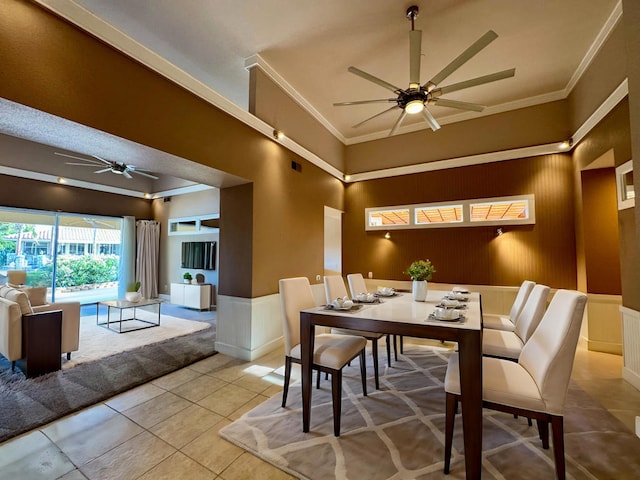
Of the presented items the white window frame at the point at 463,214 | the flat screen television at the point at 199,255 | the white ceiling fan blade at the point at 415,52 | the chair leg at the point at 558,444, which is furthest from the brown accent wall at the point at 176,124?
the flat screen television at the point at 199,255

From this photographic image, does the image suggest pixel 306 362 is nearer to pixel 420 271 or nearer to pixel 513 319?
pixel 420 271

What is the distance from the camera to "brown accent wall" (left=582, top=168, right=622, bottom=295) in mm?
3754

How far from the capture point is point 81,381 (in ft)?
9.32

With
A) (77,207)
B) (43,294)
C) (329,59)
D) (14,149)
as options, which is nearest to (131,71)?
(329,59)

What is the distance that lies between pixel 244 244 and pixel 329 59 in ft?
8.84

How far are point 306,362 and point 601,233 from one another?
14.6 feet

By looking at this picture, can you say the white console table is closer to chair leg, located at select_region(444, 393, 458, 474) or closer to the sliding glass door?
the sliding glass door

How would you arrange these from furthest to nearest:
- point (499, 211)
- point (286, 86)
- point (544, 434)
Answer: point (499, 211), point (286, 86), point (544, 434)

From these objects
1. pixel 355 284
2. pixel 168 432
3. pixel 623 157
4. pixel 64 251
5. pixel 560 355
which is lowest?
pixel 168 432

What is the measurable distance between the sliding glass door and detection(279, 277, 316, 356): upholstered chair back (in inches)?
264

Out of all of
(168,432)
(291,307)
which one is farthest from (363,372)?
(168,432)

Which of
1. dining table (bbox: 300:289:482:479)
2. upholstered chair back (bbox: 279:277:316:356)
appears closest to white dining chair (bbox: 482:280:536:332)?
dining table (bbox: 300:289:482:479)

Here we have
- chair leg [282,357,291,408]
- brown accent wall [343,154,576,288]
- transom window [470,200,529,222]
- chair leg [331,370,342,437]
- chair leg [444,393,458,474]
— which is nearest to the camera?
chair leg [444,393,458,474]

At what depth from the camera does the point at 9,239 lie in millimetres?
5672
